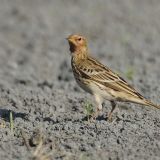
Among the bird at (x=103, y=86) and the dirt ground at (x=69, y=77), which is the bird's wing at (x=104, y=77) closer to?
the bird at (x=103, y=86)

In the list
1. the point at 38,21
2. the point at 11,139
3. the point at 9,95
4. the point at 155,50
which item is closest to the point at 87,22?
the point at 38,21

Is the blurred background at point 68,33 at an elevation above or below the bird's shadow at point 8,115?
above

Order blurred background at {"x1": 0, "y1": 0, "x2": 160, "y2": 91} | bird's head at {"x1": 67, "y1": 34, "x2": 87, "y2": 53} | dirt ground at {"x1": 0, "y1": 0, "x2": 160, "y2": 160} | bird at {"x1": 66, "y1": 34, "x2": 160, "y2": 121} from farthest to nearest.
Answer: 1. blurred background at {"x1": 0, "y1": 0, "x2": 160, "y2": 91}
2. bird's head at {"x1": 67, "y1": 34, "x2": 87, "y2": 53}
3. bird at {"x1": 66, "y1": 34, "x2": 160, "y2": 121}
4. dirt ground at {"x1": 0, "y1": 0, "x2": 160, "y2": 160}

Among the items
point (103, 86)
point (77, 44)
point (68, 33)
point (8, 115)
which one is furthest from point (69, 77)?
point (68, 33)

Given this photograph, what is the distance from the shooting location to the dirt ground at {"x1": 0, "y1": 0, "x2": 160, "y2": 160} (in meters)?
7.52

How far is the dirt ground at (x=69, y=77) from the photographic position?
7.52 metres

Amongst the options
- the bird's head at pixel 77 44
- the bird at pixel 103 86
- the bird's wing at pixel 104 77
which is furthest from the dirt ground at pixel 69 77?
the bird's head at pixel 77 44

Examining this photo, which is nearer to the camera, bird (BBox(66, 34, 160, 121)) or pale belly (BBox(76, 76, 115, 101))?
bird (BBox(66, 34, 160, 121))

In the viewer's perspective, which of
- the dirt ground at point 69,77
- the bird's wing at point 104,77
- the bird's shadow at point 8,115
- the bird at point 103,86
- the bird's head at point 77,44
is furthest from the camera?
the bird's head at point 77,44

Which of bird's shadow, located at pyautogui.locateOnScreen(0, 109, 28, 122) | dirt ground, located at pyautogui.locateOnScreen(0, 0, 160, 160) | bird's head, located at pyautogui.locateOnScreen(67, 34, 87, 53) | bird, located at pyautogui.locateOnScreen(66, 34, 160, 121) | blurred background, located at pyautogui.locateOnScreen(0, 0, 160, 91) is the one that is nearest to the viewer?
dirt ground, located at pyautogui.locateOnScreen(0, 0, 160, 160)

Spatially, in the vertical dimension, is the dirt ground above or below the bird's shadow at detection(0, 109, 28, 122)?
above

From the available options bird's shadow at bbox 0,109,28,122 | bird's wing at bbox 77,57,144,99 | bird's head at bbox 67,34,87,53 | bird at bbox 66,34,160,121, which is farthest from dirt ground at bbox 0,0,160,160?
bird's head at bbox 67,34,87,53

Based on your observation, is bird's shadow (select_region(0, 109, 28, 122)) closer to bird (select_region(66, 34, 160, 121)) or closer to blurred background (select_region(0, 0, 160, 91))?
bird (select_region(66, 34, 160, 121))

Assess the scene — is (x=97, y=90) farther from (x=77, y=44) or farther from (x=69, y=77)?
(x=69, y=77)
